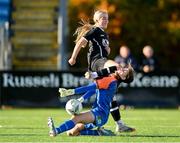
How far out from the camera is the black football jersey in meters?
12.9

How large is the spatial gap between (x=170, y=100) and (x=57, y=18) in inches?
290

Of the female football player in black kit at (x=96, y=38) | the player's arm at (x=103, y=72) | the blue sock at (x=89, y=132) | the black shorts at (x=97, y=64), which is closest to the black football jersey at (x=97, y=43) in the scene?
the female football player in black kit at (x=96, y=38)

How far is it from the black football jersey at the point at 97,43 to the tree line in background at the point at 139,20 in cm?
2940

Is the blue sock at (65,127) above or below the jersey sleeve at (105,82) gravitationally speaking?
below

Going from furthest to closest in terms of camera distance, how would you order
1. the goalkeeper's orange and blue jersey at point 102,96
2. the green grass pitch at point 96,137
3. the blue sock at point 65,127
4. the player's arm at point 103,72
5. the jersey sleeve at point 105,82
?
the jersey sleeve at point 105,82, the player's arm at point 103,72, the goalkeeper's orange and blue jersey at point 102,96, the blue sock at point 65,127, the green grass pitch at point 96,137

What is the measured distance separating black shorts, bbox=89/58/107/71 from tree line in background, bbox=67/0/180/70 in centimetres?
2952

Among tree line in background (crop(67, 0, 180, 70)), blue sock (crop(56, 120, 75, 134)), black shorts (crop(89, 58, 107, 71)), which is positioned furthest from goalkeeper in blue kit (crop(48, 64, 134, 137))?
tree line in background (crop(67, 0, 180, 70))

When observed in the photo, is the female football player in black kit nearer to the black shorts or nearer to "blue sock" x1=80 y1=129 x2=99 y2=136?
the black shorts

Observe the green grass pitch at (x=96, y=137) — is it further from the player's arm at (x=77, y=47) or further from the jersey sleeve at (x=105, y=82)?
the player's arm at (x=77, y=47)

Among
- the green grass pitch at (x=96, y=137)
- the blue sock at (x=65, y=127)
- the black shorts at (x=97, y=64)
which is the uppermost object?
the black shorts at (x=97, y=64)

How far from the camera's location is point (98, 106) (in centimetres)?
1248

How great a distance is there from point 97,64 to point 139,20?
30.6m

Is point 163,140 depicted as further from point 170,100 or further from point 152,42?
point 152,42

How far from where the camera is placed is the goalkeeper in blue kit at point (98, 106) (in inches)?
482
